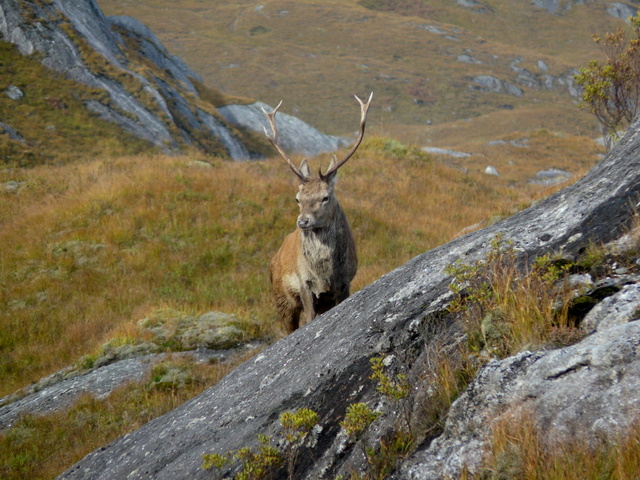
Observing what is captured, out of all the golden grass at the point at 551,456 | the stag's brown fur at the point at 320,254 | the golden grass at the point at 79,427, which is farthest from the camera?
the stag's brown fur at the point at 320,254

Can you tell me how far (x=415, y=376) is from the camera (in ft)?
10.4

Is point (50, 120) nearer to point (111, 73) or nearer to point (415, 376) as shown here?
point (111, 73)

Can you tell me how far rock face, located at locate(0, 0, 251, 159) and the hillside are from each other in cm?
2438

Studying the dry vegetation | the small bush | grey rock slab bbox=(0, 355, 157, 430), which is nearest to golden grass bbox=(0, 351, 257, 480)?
the dry vegetation

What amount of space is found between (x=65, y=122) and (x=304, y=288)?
2193cm

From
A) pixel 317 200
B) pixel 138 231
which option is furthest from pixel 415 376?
pixel 138 231

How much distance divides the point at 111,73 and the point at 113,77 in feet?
1.15

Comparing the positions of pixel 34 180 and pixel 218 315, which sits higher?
pixel 34 180

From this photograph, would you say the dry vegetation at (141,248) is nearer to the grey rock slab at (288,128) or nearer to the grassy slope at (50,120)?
the grassy slope at (50,120)

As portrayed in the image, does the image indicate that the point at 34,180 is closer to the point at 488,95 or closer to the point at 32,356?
the point at 32,356

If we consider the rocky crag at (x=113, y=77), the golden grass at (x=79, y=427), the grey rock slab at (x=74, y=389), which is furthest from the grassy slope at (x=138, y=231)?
the rocky crag at (x=113, y=77)

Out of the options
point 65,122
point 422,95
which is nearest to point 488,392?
point 65,122

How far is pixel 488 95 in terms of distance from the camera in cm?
7338

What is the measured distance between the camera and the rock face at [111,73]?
2673cm
